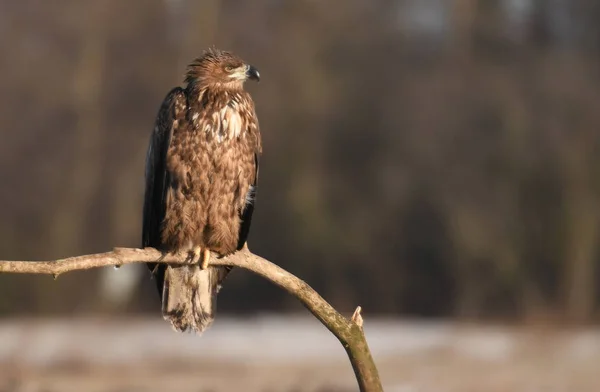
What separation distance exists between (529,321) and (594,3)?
621 centimetres

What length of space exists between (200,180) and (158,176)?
0.33 meters

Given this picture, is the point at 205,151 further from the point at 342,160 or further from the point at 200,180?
the point at 342,160

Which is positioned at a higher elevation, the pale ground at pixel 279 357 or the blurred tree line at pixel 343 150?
the blurred tree line at pixel 343 150

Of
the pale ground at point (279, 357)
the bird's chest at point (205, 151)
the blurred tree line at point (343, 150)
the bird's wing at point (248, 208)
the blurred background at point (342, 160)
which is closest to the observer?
the bird's chest at point (205, 151)

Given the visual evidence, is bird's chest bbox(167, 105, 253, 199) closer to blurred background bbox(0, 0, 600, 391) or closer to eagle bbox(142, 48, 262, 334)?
eagle bbox(142, 48, 262, 334)

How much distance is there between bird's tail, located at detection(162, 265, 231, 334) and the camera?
8086 mm

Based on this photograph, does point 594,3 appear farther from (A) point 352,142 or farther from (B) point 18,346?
(B) point 18,346

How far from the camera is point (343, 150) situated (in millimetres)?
25609

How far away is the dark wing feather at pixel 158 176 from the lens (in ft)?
26.0

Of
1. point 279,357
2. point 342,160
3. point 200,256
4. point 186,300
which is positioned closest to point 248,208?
point 200,256

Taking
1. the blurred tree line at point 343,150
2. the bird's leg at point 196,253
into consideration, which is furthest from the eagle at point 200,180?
the blurred tree line at point 343,150

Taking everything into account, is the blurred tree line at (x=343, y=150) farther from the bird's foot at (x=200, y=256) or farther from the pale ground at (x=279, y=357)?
the bird's foot at (x=200, y=256)

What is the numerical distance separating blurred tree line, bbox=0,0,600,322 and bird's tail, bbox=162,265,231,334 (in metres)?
14.6

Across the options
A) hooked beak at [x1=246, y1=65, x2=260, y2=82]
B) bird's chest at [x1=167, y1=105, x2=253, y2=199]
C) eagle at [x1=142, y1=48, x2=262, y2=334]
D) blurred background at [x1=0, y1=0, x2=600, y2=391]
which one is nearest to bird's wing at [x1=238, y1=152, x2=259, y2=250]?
eagle at [x1=142, y1=48, x2=262, y2=334]
